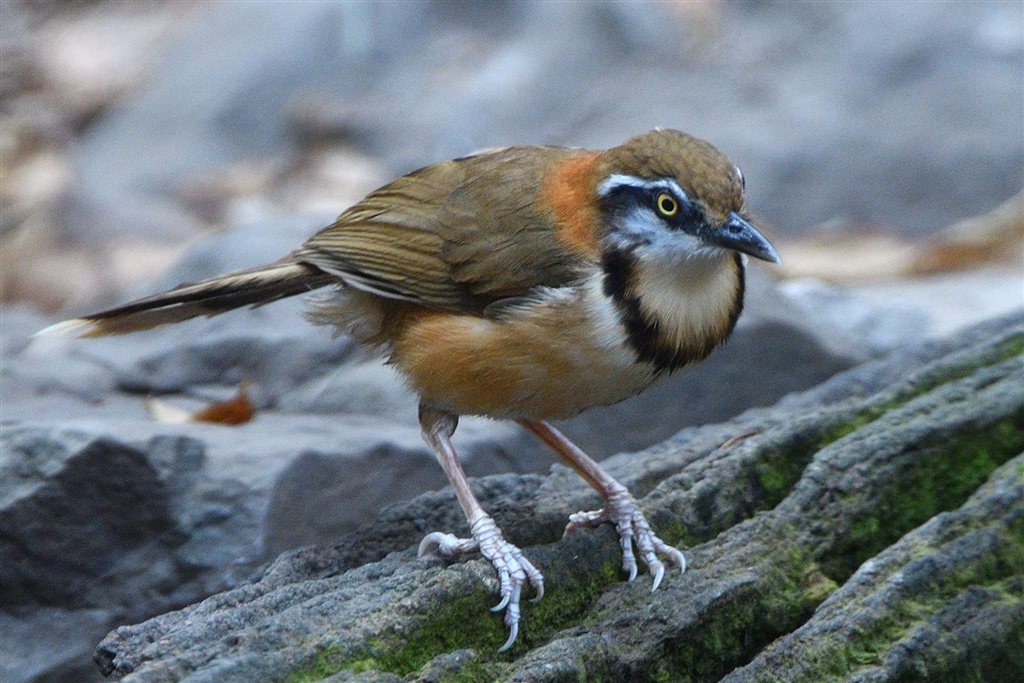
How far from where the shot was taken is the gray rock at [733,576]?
3.39m

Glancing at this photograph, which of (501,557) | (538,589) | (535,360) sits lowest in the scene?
(538,589)

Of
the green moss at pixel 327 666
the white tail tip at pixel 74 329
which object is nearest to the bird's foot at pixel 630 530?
the green moss at pixel 327 666

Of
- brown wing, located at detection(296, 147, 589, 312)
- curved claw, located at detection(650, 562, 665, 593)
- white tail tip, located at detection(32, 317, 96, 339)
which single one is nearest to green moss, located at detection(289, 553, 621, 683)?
curved claw, located at detection(650, 562, 665, 593)

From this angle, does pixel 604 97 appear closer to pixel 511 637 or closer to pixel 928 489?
pixel 928 489

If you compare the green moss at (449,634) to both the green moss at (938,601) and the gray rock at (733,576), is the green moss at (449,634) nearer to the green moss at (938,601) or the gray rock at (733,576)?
the gray rock at (733,576)

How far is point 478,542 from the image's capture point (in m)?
3.90

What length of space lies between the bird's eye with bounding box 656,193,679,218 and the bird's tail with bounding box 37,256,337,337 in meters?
1.26

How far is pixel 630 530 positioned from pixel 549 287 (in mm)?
763

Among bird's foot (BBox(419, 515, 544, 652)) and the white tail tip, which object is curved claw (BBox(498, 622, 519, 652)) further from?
the white tail tip

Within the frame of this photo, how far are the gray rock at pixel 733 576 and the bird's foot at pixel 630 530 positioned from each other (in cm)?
5

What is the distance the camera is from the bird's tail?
464 centimetres

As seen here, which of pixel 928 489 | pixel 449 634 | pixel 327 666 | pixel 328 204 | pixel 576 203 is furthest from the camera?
pixel 328 204

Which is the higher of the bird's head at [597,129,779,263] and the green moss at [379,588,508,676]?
the bird's head at [597,129,779,263]

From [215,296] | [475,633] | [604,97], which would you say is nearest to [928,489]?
[475,633]
